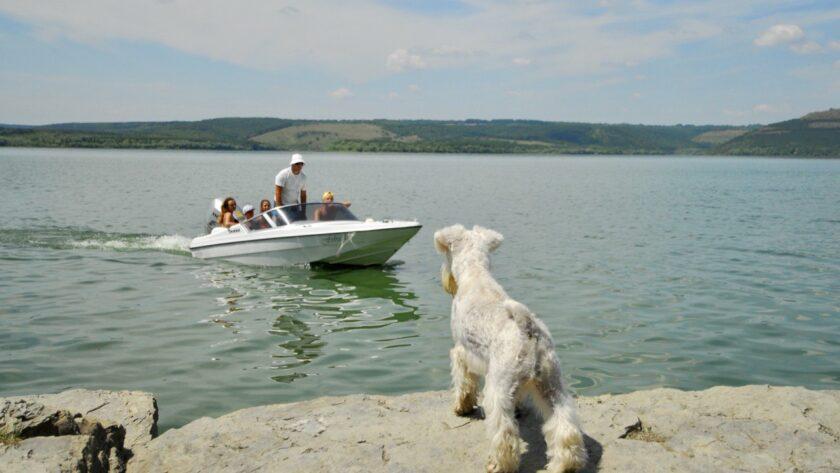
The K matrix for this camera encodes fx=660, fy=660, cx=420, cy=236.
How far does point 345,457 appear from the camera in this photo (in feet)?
15.3

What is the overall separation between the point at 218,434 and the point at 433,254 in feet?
43.9

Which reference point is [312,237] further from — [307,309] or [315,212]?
[307,309]

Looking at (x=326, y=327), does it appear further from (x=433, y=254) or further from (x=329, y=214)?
(x=433, y=254)

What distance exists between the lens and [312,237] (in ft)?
49.1

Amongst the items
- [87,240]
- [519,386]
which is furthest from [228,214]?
[519,386]

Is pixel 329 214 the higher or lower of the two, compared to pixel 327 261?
higher

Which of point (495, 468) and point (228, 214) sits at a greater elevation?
point (228, 214)

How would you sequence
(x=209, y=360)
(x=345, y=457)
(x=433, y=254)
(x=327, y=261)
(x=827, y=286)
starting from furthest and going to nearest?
(x=433, y=254), (x=327, y=261), (x=827, y=286), (x=209, y=360), (x=345, y=457)

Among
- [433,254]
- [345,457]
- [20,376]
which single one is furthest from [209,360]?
[433,254]

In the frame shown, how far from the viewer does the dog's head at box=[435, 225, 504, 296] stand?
5.44m

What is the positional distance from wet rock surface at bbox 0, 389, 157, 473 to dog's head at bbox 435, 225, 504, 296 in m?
2.78

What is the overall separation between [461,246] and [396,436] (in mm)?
1619

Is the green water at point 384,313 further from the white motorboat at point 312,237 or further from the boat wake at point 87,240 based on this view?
the white motorboat at point 312,237

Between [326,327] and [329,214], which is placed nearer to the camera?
[326,327]
